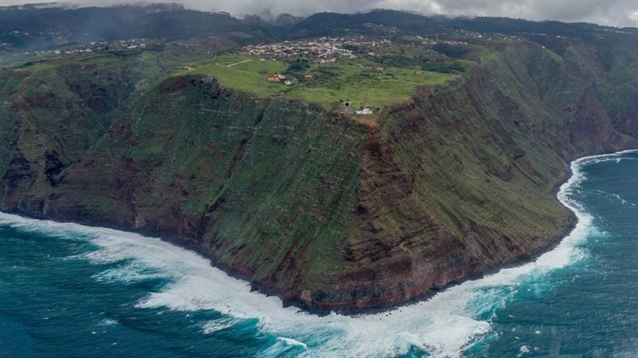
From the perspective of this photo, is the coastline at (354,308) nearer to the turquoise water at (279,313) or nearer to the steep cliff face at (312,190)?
the steep cliff face at (312,190)

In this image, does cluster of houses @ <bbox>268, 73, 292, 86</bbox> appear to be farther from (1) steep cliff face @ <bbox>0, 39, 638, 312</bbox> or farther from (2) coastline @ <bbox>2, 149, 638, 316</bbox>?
(2) coastline @ <bbox>2, 149, 638, 316</bbox>

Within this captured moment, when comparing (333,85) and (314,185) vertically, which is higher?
(333,85)

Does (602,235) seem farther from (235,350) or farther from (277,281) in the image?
(235,350)

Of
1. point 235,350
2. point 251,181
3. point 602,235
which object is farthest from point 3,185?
point 602,235

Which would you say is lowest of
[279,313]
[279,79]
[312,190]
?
[279,313]

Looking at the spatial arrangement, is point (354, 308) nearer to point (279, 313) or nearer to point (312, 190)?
point (279, 313)

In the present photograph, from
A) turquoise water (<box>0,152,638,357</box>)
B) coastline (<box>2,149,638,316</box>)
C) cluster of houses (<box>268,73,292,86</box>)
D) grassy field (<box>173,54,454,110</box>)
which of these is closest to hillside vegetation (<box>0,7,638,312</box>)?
coastline (<box>2,149,638,316</box>)

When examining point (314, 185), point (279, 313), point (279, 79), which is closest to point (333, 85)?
point (279, 79)
